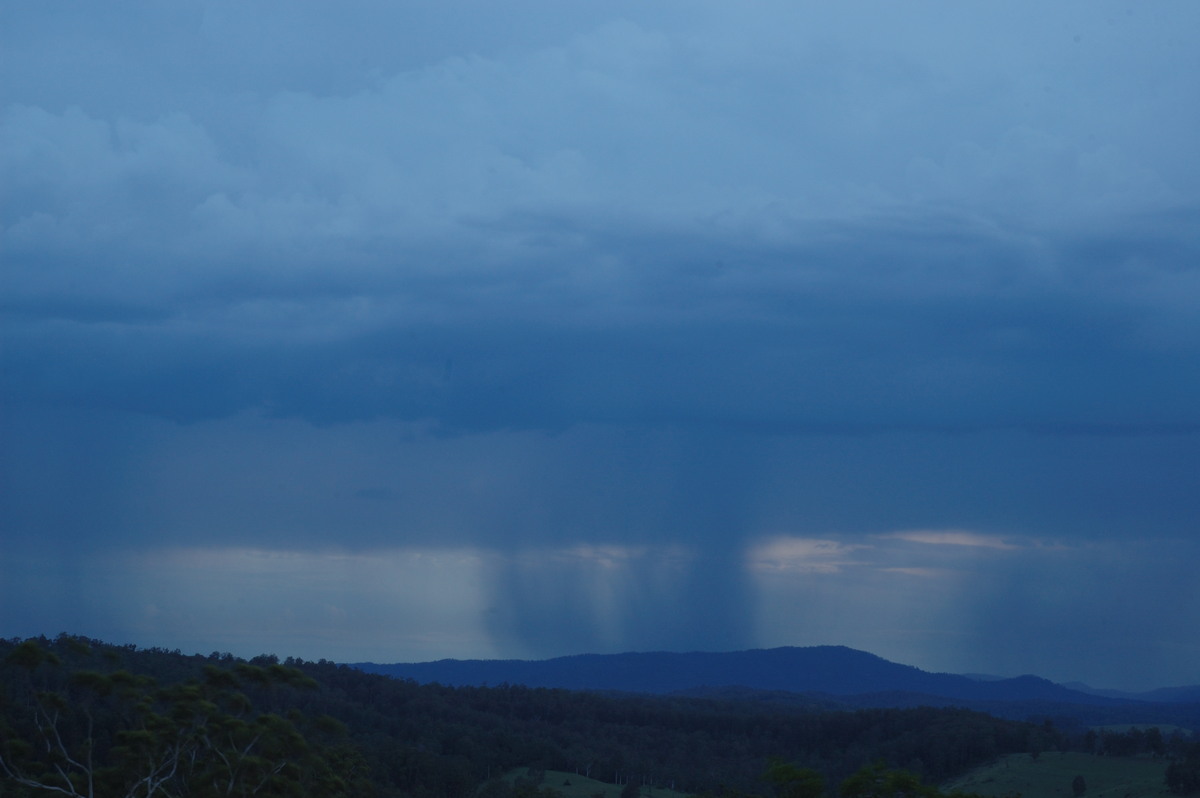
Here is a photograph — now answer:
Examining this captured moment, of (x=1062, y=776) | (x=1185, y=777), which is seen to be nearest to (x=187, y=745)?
(x=1185, y=777)

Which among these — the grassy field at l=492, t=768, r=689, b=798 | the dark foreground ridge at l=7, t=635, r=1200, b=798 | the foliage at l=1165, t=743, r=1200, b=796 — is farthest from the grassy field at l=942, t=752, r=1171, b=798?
the grassy field at l=492, t=768, r=689, b=798

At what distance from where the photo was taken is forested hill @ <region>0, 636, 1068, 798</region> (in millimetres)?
43406

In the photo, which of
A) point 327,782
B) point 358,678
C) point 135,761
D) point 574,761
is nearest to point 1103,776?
point 574,761

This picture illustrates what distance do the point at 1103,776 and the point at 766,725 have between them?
69573mm

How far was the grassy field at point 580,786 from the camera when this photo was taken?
118 m

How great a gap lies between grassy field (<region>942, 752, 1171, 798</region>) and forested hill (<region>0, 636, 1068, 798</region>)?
5572 mm

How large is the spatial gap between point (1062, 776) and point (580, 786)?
51697mm

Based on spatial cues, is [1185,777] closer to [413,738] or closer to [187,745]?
[187,745]

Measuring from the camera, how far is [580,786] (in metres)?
124

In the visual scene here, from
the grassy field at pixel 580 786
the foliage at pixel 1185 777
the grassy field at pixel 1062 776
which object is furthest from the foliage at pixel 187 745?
the grassy field at pixel 580 786

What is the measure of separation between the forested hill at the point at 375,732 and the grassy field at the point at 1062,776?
557 centimetres

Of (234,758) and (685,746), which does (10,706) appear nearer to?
(234,758)

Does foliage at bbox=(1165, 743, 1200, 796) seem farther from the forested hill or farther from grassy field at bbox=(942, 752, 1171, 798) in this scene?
the forested hill

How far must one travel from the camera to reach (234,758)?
143 ft
